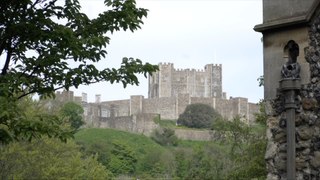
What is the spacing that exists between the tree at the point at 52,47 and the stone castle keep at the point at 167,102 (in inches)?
4727

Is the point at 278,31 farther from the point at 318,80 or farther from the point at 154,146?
the point at 154,146

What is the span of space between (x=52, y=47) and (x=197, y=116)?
131 m

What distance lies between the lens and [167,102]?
5640 inches

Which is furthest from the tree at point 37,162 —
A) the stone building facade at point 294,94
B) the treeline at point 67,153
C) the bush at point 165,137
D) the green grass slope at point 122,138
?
the bush at point 165,137

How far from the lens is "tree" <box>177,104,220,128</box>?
13349 cm

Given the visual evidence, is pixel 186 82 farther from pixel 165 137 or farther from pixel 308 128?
pixel 308 128

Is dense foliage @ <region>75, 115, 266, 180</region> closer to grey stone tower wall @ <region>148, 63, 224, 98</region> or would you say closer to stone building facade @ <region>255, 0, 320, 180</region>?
stone building facade @ <region>255, 0, 320, 180</region>

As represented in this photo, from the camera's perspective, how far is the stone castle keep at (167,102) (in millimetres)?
137375

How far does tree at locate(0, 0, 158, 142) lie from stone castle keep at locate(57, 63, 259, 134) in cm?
12006

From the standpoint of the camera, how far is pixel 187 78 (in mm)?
155625

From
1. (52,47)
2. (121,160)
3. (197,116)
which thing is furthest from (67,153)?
(197,116)

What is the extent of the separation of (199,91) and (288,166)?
150528 millimetres

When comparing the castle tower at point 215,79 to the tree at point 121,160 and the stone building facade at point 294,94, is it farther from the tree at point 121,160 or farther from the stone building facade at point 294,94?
the stone building facade at point 294,94

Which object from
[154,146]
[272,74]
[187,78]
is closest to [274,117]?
[272,74]
